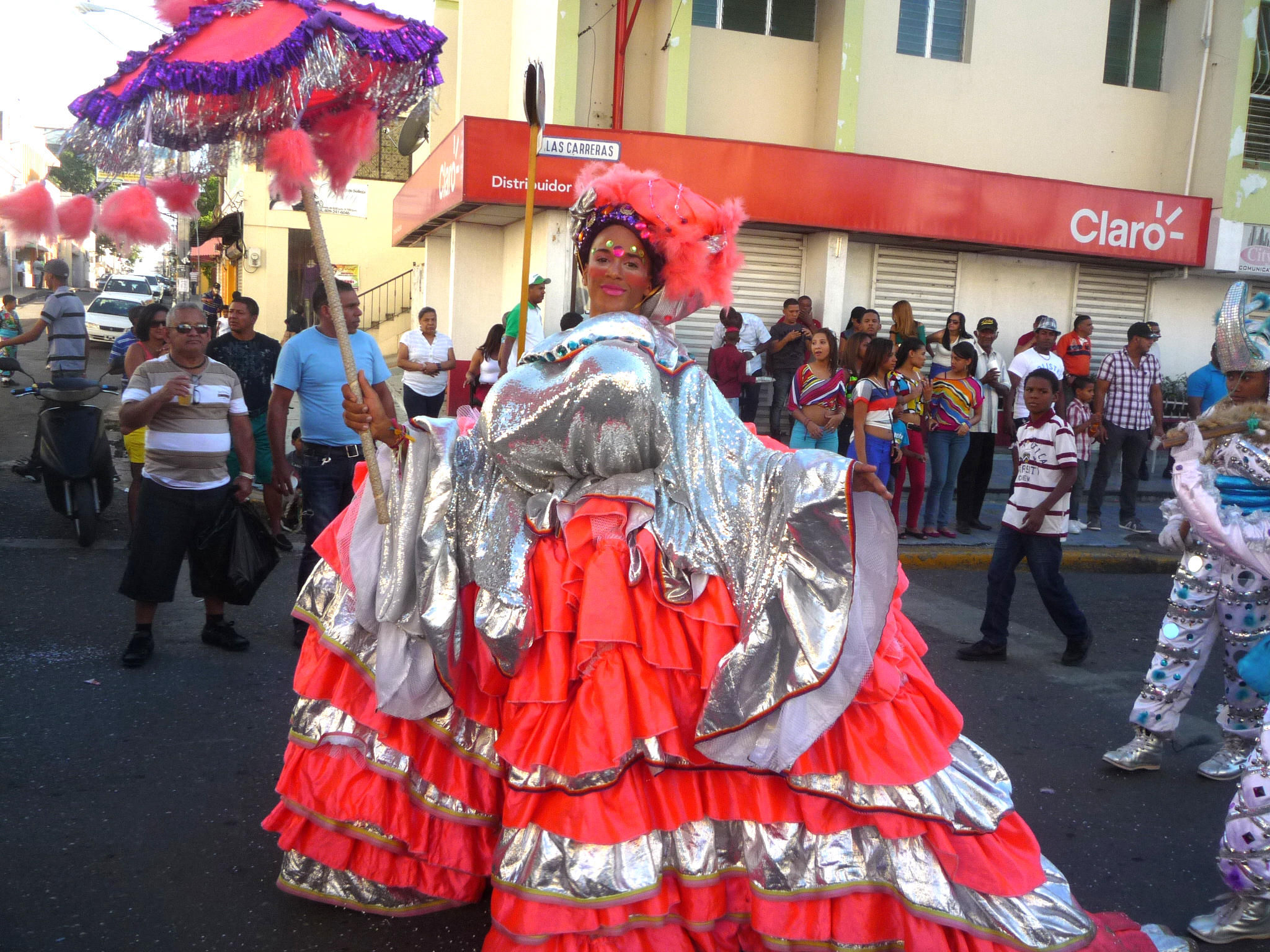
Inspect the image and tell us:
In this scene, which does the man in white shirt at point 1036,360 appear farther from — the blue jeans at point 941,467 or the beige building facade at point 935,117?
the beige building facade at point 935,117

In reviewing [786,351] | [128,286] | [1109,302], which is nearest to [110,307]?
[128,286]

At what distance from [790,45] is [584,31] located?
2.77m

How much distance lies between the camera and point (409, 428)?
292 cm

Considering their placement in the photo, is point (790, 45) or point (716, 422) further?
point (790, 45)

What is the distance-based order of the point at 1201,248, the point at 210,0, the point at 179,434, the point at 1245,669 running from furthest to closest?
the point at 1201,248 → the point at 179,434 → the point at 1245,669 → the point at 210,0

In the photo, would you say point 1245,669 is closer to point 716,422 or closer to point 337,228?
point 716,422

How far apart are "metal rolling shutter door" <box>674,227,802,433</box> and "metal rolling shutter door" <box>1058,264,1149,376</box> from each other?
13.7ft

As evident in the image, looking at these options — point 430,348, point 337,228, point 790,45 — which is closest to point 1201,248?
point 790,45

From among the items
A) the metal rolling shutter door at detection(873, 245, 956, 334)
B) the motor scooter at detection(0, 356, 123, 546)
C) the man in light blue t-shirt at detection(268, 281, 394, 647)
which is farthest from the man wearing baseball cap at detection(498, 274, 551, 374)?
the metal rolling shutter door at detection(873, 245, 956, 334)

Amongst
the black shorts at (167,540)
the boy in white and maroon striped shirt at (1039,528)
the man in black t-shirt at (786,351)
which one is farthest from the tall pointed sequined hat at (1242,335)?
the man in black t-shirt at (786,351)

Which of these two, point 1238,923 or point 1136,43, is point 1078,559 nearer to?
point 1238,923

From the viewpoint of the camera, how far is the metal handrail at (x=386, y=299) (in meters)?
25.0

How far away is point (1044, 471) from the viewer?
5.72 meters

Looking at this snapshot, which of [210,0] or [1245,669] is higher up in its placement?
[210,0]
